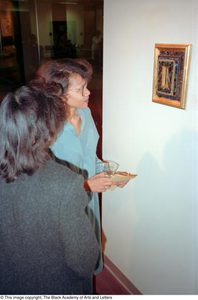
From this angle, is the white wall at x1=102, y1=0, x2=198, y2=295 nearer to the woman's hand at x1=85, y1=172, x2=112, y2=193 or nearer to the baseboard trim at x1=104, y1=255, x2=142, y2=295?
the baseboard trim at x1=104, y1=255, x2=142, y2=295

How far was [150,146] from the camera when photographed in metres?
1.57

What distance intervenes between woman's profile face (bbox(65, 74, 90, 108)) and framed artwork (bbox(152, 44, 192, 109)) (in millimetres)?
393

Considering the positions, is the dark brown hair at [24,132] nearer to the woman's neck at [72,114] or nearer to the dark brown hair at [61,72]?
the dark brown hair at [61,72]

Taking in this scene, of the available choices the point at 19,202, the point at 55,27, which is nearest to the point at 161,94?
the point at 19,202

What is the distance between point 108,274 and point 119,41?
6.00ft

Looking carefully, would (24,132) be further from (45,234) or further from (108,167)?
(108,167)

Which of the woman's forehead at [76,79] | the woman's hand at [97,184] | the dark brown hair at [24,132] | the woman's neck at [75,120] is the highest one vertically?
the woman's forehead at [76,79]

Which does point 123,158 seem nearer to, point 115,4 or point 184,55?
point 184,55

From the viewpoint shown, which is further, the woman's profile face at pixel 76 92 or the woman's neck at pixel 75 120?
the woman's neck at pixel 75 120

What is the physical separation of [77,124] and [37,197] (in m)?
0.83

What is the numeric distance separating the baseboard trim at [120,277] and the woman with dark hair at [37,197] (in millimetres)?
1246

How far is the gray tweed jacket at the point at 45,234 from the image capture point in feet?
2.89

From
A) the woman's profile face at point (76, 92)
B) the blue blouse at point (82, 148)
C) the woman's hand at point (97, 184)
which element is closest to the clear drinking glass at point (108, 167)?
the blue blouse at point (82, 148)

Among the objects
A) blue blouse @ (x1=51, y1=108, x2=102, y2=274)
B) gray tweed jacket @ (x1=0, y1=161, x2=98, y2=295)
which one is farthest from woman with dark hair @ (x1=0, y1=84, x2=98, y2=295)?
blue blouse @ (x1=51, y1=108, x2=102, y2=274)
